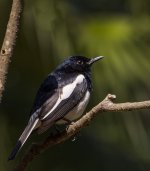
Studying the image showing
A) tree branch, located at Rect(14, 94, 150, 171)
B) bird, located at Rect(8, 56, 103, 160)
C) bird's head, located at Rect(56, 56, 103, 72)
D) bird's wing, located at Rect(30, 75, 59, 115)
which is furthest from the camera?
bird's head, located at Rect(56, 56, 103, 72)

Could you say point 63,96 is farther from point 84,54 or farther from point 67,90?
point 84,54

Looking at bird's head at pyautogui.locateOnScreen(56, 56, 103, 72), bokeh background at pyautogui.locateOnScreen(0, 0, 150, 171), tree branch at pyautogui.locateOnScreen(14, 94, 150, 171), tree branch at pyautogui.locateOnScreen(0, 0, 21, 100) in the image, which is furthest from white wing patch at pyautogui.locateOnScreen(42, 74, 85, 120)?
tree branch at pyautogui.locateOnScreen(0, 0, 21, 100)

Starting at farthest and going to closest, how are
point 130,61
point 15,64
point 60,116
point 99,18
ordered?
1. point 15,64
2. point 99,18
3. point 130,61
4. point 60,116

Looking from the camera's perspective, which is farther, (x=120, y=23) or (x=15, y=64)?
(x=15, y=64)

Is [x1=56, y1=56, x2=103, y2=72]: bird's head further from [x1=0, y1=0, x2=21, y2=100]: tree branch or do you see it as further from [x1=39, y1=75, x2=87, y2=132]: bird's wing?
[x1=0, y1=0, x2=21, y2=100]: tree branch

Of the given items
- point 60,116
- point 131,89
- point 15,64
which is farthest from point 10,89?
point 60,116

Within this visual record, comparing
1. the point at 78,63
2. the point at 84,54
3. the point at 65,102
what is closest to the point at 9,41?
the point at 65,102

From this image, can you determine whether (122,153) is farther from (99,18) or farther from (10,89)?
(99,18)
